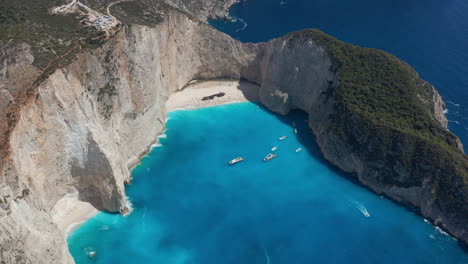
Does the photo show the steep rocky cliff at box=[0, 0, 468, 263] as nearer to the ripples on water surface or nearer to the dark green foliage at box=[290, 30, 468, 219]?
the dark green foliage at box=[290, 30, 468, 219]

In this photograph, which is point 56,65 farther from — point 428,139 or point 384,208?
point 428,139

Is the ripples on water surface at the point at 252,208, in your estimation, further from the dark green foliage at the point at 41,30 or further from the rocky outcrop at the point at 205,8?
the rocky outcrop at the point at 205,8

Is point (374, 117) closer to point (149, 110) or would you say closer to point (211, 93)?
point (211, 93)

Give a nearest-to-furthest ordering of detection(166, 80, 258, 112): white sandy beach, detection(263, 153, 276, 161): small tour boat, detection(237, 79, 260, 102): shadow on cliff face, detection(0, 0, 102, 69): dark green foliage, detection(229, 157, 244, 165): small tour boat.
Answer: detection(0, 0, 102, 69): dark green foliage < detection(229, 157, 244, 165): small tour boat < detection(263, 153, 276, 161): small tour boat < detection(166, 80, 258, 112): white sandy beach < detection(237, 79, 260, 102): shadow on cliff face

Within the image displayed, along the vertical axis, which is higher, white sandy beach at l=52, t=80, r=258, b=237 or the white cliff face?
the white cliff face

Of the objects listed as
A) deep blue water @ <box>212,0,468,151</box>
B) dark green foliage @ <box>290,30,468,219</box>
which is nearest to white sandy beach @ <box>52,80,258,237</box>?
dark green foliage @ <box>290,30,468,219</box>

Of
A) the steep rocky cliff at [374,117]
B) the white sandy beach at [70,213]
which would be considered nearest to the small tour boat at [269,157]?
the steep rocky cliff at [374,117]
